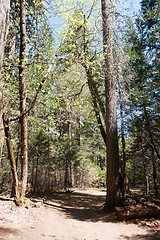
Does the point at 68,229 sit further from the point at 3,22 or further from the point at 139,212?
the point at 3,22

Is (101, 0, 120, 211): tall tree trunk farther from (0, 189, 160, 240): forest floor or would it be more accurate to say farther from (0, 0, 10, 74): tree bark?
(0, 0, 10, 74): tree bark

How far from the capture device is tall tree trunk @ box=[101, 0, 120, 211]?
20.9ft

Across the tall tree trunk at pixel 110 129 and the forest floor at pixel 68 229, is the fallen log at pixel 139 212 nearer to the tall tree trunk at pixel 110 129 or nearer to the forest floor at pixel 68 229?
the forest floor at pixel 68 229

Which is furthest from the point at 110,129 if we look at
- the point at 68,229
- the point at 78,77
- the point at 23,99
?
the point at 68,229

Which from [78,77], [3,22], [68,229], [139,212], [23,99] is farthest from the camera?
[78,77]

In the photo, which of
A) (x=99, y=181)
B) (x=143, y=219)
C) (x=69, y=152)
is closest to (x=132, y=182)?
(x=99, y=181)

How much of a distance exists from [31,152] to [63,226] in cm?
808

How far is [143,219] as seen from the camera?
4.72 metres

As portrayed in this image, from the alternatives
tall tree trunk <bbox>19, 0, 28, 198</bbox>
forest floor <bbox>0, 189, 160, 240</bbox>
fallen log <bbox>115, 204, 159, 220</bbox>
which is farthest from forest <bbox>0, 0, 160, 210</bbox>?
fallen log <bbox>115, 204, 159, 220</bbox>

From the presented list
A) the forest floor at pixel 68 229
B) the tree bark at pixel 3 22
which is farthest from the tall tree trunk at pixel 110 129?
the tree bark at pixel 3 22

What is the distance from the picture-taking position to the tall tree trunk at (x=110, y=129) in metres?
6.36

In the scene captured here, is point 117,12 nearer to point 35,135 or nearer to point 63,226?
point 63,226

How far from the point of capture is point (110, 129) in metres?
6.91

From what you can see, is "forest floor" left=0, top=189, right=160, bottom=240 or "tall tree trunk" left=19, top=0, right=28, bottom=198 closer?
"forest floor" left=0, top=189, right=160, bottom=240
